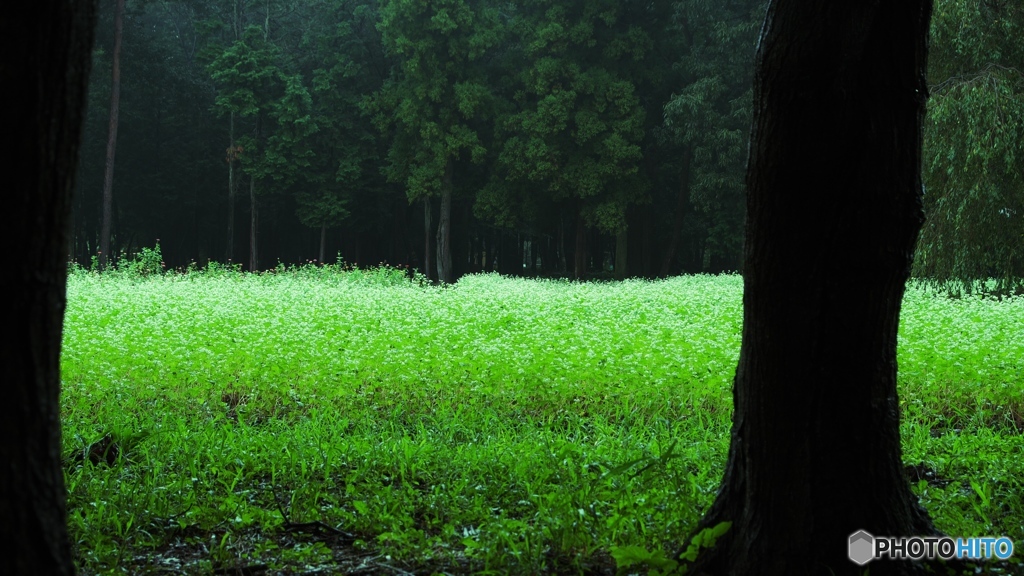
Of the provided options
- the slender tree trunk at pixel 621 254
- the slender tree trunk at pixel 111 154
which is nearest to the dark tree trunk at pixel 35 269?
the slender tree trunk at pixel 111 154

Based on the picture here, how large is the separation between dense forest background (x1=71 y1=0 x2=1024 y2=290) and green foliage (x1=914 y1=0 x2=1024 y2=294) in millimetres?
12601

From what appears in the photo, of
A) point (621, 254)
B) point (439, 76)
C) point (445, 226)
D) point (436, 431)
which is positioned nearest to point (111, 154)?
point (439, 76)

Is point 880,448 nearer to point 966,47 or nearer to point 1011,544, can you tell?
point 1011,544

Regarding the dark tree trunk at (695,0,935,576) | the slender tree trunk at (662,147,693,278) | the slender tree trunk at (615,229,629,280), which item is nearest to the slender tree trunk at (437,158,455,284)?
the slender tree trunk at (615,229,629,280)

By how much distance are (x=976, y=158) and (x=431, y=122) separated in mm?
19838

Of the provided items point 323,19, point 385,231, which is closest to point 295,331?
point 323,19

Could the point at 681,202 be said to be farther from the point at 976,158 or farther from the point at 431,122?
the point at 976,158

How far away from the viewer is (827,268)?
2904 mm

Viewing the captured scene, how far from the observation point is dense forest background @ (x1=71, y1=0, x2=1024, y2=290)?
29375mm

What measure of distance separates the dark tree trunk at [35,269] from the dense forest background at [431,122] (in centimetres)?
2708

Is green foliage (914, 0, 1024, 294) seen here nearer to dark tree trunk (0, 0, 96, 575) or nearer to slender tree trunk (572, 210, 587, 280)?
dark tree trunk (0, 0, 96, 575)

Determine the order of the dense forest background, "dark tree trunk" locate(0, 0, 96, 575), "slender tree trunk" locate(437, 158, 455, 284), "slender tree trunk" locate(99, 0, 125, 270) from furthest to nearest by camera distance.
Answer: "slender tree trunk" locate(437, 158, 455, 284)
the dense forest background
"slender tree trunk" locate(99, 0, 125, 270)
"dark tree trunk" locate(0, 0, 96, 575)

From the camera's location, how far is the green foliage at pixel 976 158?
14.0 m

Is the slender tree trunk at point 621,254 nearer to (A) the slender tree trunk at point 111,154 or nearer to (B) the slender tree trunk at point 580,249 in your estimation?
(B) the slender tree trunk at point 580,249
